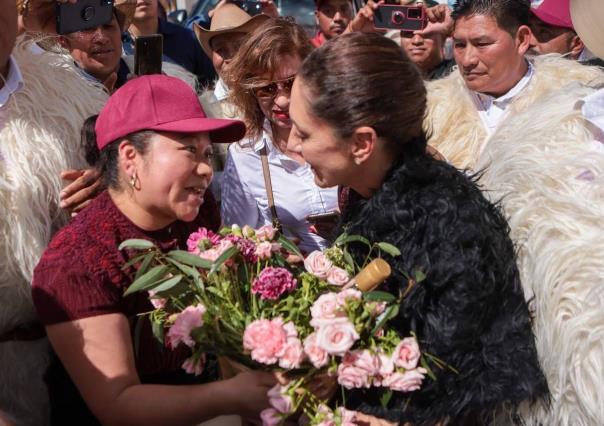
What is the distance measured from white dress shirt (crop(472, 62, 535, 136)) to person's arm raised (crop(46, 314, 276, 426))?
195 centimetres

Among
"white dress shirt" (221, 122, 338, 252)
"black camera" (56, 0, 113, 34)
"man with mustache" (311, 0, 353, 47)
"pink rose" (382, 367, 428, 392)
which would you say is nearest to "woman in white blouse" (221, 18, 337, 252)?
"white dress shirt" (221, 122, 338, 252)

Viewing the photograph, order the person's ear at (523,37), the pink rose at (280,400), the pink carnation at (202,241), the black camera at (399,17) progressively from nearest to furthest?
1. the pink rose at (280,400)
2. the pink carnation at (202,241)
3. the person's ear at (523,37)
4. the black camera at (399,17)

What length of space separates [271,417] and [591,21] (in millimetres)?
1452

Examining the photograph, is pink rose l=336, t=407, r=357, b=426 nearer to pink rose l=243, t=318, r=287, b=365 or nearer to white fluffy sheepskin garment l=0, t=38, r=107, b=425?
pink rose l=243, t=318, r=287, b=365

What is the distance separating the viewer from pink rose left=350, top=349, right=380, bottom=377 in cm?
177

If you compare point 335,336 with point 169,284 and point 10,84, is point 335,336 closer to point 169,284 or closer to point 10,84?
point 169,284

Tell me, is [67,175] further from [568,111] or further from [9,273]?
[568,111]

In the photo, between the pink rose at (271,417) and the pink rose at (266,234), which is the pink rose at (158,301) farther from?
the pink rose at (271,417)

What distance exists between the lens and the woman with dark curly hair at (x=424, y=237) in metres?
1.90

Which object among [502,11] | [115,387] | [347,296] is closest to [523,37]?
[502,11]

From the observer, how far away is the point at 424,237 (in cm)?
193

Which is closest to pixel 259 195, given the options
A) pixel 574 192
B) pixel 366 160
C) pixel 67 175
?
pixel 67 175

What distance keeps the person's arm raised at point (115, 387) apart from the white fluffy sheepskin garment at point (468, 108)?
1.66 metres

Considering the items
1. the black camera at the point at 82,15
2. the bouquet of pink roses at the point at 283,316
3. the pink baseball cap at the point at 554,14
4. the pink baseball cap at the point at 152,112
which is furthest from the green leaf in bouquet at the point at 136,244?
the pink baseball cap at the point at 554,14
